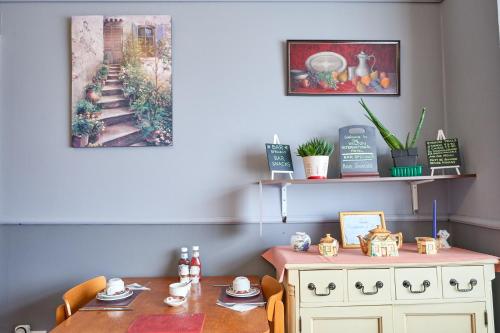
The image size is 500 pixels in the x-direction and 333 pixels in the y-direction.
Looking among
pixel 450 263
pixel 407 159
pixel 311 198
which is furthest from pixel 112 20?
pixel 450 263

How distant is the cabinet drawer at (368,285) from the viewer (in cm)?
167

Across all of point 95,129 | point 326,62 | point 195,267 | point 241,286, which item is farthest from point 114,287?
point 326,62

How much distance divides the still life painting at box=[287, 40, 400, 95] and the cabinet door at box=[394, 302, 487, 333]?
1.32 metres

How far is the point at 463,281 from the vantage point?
1680 millimetres

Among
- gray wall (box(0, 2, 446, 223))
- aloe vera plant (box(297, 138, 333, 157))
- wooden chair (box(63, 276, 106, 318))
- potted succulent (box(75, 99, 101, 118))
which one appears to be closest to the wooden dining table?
wooden chair (box(63, 276, 106, 318))

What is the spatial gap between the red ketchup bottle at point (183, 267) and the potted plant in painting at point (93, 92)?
3.70 feet

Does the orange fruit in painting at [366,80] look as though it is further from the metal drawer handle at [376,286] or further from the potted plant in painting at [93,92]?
the potted plant in painting at [93,92]

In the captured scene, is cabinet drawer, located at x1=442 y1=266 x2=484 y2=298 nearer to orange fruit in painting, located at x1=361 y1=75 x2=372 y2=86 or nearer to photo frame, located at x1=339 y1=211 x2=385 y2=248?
photo frame, located at x1=339 y1=211 x2=385 y2=248

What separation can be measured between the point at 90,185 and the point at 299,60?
1.60 meters

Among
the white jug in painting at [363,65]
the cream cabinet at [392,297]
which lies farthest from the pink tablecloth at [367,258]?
the white jug in painting at [363,65]

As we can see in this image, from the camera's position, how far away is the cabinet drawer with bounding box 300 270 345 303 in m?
1.66

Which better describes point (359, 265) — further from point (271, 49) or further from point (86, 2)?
point (86, 2)

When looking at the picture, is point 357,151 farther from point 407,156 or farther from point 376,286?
point 376,286

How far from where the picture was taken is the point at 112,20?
2262mm
